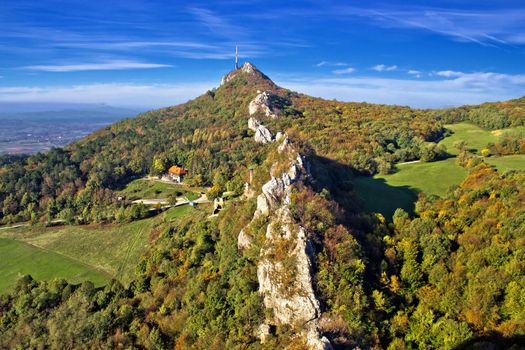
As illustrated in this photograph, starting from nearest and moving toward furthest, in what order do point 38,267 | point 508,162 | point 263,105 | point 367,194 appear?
A: point 367,194 < point 38,267 < point 508,162 < point 263,105

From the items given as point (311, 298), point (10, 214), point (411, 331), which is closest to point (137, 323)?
point (311, 298)

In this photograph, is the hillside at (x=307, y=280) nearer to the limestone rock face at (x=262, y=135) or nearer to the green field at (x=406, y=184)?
the green field at (x=406, y=184)

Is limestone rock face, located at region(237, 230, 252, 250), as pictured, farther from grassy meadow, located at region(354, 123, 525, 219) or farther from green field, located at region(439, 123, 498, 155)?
green field, located at region(439, 123, 498, 155)

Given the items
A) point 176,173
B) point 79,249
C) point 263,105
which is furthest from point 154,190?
point 263,105

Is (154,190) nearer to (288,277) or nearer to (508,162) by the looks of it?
(288,277)

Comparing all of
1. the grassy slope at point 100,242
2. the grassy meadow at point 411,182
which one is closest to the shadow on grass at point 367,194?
the grassy meadow at point 411,182

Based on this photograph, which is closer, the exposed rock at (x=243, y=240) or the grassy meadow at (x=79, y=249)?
the exposed rock at (x=243, y=240)

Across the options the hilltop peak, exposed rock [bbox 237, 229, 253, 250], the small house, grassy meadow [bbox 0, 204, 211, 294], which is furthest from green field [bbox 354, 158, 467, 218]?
the hilltop peak
